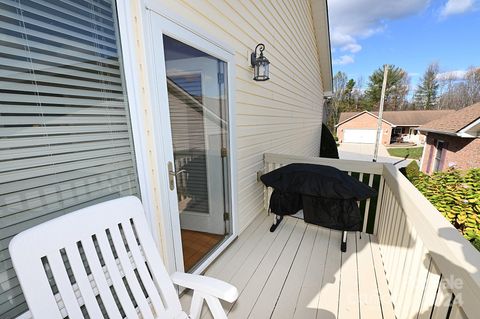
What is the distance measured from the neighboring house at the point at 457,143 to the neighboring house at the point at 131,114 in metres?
6.21

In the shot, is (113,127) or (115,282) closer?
(115,282)

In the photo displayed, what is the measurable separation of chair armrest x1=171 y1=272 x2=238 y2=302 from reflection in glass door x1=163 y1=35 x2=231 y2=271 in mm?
A: 821

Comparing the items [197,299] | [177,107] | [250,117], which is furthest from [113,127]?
[250,117]

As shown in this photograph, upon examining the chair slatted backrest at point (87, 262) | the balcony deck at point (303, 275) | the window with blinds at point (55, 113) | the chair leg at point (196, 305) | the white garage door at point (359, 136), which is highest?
the window with blinds at point (55, 113)

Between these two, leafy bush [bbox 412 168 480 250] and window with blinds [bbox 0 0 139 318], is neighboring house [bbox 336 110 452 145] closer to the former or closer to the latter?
leafy bush [bbox 412 168 480 250]

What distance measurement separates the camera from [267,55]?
331 centimetres

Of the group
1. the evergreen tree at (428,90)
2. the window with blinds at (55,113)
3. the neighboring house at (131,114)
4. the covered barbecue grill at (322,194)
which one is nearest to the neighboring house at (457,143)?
the covered barbecue grill at (322,194)

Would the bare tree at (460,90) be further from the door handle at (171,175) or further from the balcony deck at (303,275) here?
the door handle at (171,175)

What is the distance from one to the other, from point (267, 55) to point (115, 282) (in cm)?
327

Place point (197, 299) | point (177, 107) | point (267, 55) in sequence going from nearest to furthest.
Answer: point (197, 299) < point (177, 107) < point (267, 55)

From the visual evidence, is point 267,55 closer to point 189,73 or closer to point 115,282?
point 189,73

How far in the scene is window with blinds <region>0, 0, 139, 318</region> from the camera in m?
0.90

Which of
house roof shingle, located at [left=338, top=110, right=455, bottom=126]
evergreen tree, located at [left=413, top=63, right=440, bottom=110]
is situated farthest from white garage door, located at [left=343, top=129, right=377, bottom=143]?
evergreen tree, located at [left=413, top=63, right=440, bottom=110]

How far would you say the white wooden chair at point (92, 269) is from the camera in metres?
0.85
